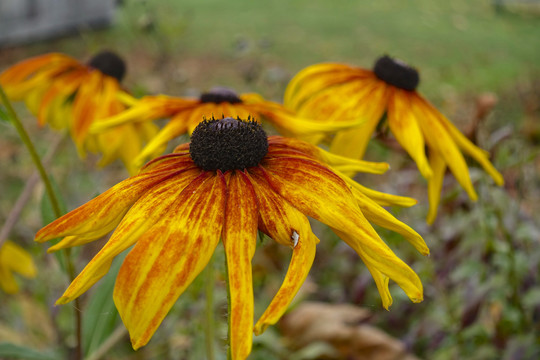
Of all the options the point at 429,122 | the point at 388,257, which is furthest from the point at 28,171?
the point at 388,257

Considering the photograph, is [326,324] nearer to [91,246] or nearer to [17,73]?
[91,246]

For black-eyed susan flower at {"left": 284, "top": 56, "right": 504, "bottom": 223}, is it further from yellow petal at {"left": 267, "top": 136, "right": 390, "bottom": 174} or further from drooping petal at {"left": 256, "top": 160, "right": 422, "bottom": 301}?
drooping petal at {"left": 256, "top": 160, "right": 422, "bottom": 301}

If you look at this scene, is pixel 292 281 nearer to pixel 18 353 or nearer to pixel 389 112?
pixel 389 112

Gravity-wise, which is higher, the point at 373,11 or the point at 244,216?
the point at 244,216

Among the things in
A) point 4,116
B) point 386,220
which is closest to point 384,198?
point 386,220

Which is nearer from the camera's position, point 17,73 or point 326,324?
point 17,73

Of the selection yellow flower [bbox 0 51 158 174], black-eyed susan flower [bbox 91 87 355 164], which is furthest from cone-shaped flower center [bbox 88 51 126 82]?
black-eyed susan flower [bbox 91 87 355 164]

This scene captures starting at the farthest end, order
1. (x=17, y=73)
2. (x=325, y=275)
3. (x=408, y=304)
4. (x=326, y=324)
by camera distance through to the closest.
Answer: (x=325, y=275), (x=408, y=304), (x=326, y=324), (x=17, y=73)
